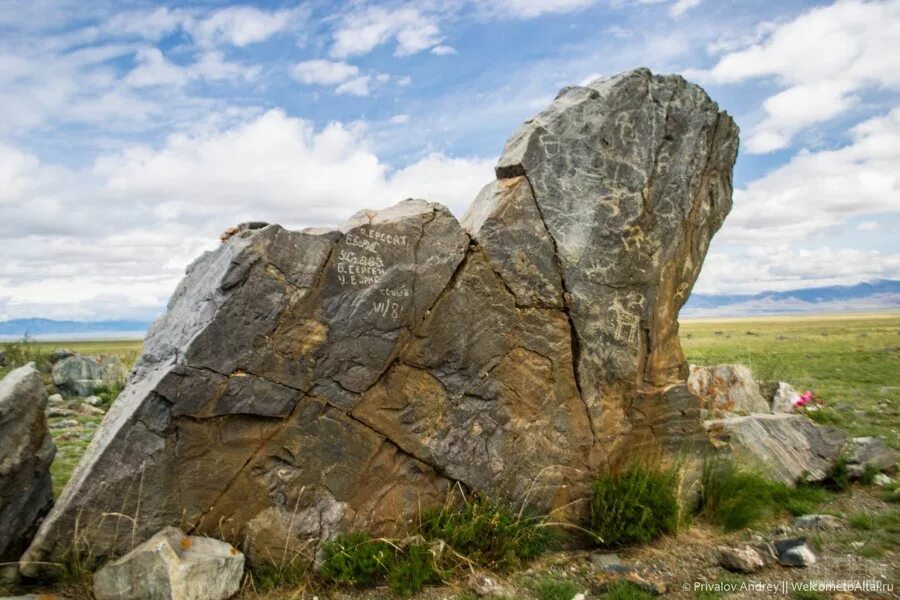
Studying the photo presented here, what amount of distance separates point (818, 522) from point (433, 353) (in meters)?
5.32

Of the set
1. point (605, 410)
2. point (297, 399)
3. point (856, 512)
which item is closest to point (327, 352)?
point (297, 399)

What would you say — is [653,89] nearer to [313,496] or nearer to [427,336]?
[427,336]

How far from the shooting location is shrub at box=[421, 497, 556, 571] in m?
7.19

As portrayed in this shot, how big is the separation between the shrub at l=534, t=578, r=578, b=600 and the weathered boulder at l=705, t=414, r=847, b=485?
3742 mm

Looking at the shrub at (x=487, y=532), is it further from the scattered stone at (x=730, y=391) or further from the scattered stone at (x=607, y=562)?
the scattered stone at (x=730, y=391)

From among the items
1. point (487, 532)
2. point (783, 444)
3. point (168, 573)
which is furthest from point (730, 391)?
point (168, 573)

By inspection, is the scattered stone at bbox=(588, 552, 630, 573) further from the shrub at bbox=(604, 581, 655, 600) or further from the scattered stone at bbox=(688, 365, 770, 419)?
the scattered stone at bbox=(688, 365, 770, 419)

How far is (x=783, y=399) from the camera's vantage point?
14.1 metres

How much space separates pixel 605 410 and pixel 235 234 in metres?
4.88

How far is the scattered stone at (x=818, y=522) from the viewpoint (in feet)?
27.4

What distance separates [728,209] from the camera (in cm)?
1005

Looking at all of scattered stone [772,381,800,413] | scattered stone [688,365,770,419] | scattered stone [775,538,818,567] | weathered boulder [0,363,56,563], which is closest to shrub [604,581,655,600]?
scattered stone [775,538,818,567]

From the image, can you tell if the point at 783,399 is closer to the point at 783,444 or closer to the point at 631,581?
the point at 783,444

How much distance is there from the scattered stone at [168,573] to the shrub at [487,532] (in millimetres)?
2117
